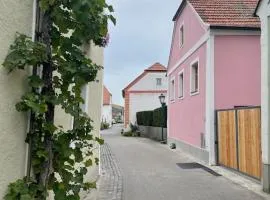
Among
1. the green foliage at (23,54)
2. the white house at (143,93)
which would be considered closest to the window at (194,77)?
the green foliage at (23,54)

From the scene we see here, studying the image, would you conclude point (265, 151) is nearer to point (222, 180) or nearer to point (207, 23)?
point (222, 180)

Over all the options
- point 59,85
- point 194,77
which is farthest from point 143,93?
point 59,85

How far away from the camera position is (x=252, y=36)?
13.9 metres

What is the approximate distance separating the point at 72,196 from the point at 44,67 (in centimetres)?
119

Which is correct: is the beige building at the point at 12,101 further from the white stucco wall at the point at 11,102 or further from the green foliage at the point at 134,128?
the green foliage at the point at 134,128

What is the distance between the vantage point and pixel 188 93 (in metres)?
17.1

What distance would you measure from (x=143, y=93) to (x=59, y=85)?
122 feet

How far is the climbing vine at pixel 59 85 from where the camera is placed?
10.3 ft

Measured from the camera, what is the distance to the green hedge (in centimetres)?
2519

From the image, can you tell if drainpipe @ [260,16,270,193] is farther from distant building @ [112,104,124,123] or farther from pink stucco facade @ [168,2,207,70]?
distant building @ [112,104,124,123]

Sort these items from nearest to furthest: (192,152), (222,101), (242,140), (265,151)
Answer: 1. (265,151)
2. (242,140)
3. (222,101)
4. (192,152)

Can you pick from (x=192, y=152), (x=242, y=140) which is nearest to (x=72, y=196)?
(x=242, y=140)

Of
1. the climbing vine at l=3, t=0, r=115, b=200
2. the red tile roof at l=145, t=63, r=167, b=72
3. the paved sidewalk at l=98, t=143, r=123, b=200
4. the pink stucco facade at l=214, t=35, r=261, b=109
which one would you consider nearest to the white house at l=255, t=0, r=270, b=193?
the paved sidewalk at l=98, t=143, r=123, b=200

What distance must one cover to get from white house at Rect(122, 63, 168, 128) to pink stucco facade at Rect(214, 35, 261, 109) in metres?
26.0
